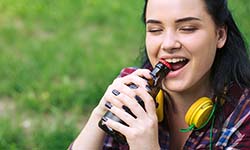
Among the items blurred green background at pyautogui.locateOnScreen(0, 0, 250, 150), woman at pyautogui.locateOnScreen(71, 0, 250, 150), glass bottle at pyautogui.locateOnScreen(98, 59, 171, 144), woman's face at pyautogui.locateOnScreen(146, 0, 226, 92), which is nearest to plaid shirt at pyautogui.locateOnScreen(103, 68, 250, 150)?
woman at pyautogui.locateOnScreen(71, 0, 250, 150)

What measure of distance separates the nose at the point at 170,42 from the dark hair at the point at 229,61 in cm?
20

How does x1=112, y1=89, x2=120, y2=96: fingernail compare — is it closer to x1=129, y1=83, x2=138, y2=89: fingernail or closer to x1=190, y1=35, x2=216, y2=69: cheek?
x1=129, y1=83, x2=138, y2=89: fingernail

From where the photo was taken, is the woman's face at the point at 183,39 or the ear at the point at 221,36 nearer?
the woman's face at the point at 183,39

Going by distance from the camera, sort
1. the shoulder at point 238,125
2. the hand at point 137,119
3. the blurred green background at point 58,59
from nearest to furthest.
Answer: the hand at point 137,119, the shoulder at point 238,125, the blurred green background at point 58,59

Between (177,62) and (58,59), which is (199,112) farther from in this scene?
(58,59)

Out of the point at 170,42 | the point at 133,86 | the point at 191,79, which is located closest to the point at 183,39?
the point at 170,42

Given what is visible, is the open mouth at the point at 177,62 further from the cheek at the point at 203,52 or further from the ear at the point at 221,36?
the ear at the point at 221,36

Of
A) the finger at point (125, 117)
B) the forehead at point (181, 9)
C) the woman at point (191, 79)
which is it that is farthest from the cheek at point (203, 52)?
the finger at point (125, 117)

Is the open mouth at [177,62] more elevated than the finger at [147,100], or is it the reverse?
the open mouth at [177,62]

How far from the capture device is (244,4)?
15.9ft

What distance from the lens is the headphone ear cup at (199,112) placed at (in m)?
2.50

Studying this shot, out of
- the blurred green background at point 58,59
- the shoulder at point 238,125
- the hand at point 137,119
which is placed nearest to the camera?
the hand at point 137,119

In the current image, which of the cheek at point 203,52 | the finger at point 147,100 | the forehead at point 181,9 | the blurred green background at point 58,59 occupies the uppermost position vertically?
the forehead at point 181,9

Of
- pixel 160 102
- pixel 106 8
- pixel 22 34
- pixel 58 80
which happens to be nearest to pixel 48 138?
pixel 58 80
